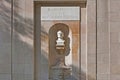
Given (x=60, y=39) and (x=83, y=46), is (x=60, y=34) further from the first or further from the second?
(x=83, y=46)

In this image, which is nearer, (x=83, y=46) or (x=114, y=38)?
(x=114, y=38)

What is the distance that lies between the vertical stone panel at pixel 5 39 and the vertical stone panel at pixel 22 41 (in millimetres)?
170

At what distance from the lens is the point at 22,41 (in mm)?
15086

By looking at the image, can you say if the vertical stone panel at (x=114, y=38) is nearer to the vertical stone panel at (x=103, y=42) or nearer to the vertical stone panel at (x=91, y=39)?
the vertical stone panel at (x=103, y=42)

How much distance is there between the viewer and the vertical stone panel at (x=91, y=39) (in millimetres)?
14969

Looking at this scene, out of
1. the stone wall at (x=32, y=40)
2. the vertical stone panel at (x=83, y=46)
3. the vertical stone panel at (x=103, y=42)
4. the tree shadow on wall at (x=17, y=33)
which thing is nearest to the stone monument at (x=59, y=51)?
the vertical stone panel at (x=83, y=46)

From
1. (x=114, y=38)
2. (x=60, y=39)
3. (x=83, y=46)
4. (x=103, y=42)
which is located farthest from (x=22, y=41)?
(x=114, y=38)

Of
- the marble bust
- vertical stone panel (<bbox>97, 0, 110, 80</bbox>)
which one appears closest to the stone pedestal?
the marble bust

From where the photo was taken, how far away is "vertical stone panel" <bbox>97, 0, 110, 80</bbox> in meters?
15.0

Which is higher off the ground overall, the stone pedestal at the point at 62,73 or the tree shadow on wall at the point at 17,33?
the tree shadow on wall at the point at 17,33

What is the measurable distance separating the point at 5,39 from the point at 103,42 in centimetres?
334

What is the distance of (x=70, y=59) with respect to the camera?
15.3 m

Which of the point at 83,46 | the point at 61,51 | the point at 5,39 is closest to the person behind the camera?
the point at 5,39

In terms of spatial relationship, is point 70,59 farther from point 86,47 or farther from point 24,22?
point 24,22
